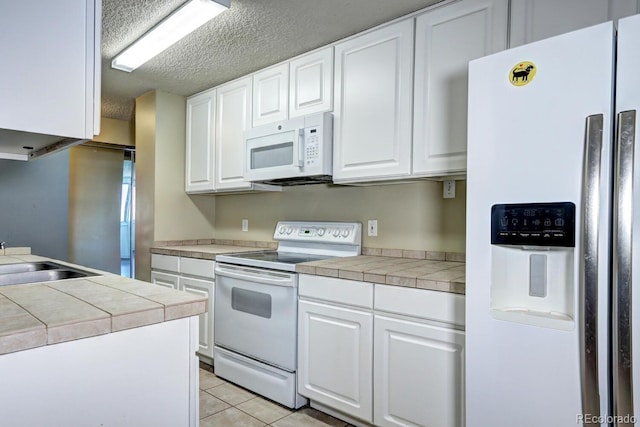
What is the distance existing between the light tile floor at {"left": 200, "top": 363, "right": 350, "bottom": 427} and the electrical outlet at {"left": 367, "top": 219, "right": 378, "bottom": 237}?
1.11 m

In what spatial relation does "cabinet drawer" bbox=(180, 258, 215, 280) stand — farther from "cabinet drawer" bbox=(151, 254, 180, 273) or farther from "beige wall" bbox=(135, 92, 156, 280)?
"beige wall" bbox=(135, 92, 156, 280)

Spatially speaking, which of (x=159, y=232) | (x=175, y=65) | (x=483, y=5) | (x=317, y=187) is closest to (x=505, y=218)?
(x=483, y=5)

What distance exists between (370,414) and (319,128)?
1.58m

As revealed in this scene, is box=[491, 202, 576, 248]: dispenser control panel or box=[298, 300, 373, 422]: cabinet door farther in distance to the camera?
box=[298, 300, 373, 422]: cabinet door

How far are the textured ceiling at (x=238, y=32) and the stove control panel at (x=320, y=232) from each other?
1.16 m

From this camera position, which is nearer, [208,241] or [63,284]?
[63,284]

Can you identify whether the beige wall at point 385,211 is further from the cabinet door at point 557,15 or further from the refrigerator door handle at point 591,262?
the refrigerator door handle at point 591,262

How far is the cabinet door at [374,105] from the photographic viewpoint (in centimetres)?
216

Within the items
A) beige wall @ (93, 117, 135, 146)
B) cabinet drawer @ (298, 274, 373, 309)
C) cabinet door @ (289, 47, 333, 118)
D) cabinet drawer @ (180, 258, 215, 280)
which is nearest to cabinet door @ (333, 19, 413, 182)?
cabinet door @ (289, 47, 333, 118)

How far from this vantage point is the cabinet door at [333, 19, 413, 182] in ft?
7.08

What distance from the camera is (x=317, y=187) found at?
3.01 metres

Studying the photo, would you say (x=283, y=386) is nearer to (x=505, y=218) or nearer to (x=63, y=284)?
(x=63, y=284)

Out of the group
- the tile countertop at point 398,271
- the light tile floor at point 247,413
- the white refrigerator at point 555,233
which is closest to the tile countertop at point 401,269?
the tile countertop at point 398,271

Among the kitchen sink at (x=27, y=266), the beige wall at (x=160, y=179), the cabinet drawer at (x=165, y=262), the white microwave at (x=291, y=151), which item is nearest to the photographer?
the kitchen sink at (x=27, y=266)
